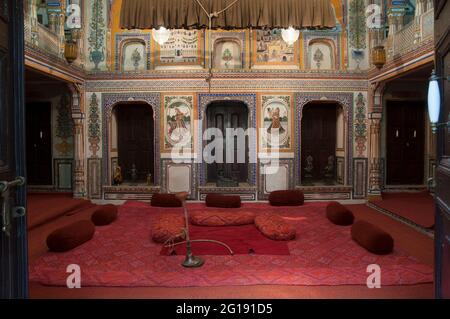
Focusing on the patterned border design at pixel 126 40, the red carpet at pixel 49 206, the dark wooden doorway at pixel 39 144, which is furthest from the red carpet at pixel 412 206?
the dark wooden doorway at pixel 39 144

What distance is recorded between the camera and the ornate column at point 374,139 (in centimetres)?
922

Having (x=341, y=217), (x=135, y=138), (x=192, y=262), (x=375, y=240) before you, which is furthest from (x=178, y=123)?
(x=375, y=240)

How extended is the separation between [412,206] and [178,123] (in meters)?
6.74

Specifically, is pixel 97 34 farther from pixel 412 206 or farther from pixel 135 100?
pixel 412 206

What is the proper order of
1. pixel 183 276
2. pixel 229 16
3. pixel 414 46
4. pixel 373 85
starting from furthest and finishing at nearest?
pixel 373 85
pixel 414 46
pixel 229 16
pixel 183 276

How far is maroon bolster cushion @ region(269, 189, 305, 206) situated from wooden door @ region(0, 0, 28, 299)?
704 cm

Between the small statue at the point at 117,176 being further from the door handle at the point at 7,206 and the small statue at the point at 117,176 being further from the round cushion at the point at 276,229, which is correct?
the door handle at the point at 7,206

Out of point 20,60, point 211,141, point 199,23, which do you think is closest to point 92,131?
point 211,141

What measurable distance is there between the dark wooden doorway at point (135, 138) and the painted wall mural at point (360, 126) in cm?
668

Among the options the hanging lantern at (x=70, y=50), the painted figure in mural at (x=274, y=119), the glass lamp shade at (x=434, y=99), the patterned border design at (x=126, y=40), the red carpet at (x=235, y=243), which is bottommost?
the red carpet at (x=235, y=243)

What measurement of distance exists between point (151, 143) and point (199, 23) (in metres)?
5.53

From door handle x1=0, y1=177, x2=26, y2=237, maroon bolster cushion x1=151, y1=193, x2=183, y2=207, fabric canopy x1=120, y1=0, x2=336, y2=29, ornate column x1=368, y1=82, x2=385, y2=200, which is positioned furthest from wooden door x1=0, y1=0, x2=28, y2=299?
ornate column x1=368, y1=82, x2=385, y2=200

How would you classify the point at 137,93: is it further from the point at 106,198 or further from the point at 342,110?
the point at 342,110

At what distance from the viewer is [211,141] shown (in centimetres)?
1066
